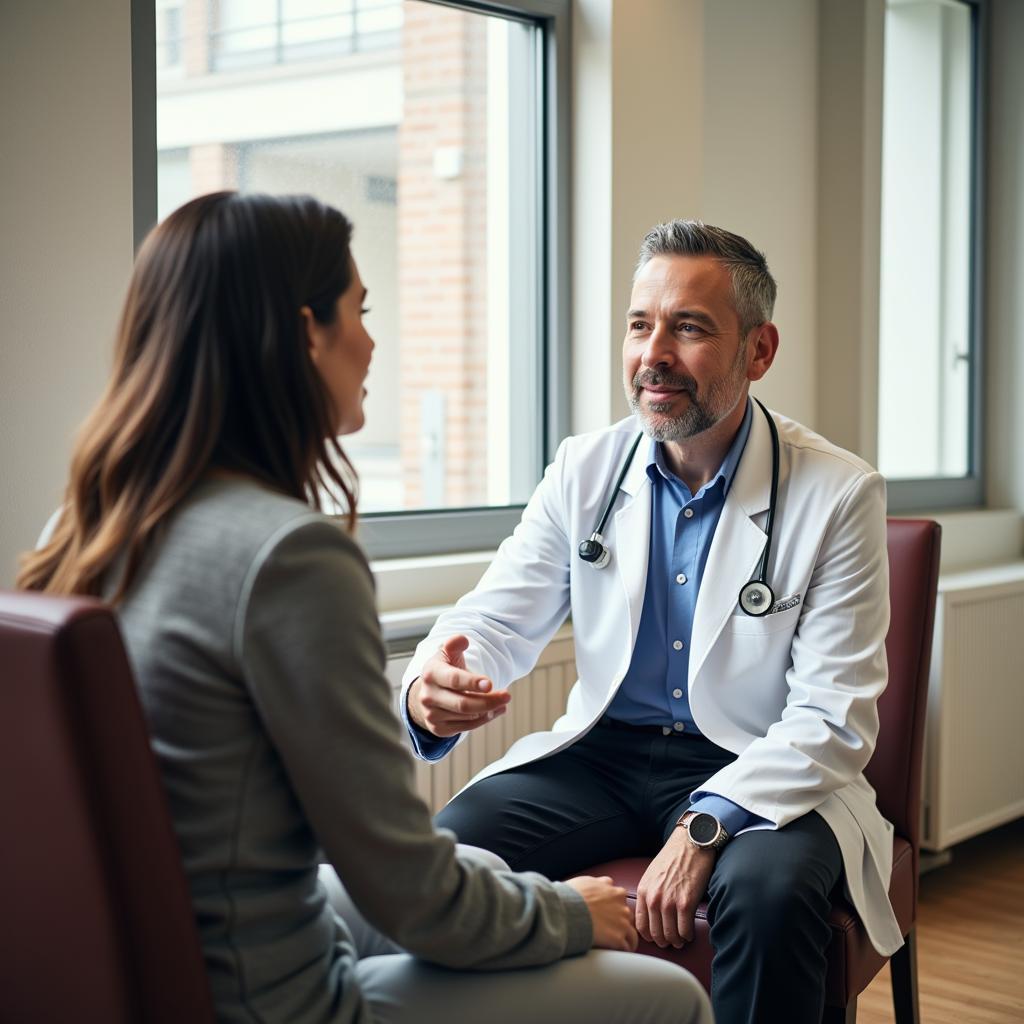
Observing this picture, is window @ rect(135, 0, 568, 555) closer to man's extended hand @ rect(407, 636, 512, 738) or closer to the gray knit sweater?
man's extended hand @ rect(407, 636, 512, 738)

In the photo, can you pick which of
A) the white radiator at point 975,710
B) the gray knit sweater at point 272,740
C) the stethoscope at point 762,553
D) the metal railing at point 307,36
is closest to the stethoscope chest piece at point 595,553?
the stethoscope at point 762,553

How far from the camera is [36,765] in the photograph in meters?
0.95

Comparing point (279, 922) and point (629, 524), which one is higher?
point (629, 524)

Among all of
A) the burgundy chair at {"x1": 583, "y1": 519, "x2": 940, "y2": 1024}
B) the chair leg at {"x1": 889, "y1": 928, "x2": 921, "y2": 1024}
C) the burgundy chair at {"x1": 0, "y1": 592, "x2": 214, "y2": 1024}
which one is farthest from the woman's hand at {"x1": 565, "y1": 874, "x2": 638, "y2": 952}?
the chair leg at {"x1": 889, "y1": 928, "x2": 921, "y2": 1024}

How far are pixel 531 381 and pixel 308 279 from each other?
6.64 ft

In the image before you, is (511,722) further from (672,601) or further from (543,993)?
(543,993)

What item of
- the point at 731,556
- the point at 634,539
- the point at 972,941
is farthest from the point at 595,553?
the point at 972,941

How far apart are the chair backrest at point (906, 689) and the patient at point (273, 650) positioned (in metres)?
0.98

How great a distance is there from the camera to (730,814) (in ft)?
5.88

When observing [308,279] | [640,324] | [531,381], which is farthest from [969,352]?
[308,279]

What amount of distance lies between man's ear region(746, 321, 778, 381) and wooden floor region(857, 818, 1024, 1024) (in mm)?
1275

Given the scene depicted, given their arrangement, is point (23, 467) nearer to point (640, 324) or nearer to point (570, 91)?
point (640, 324)

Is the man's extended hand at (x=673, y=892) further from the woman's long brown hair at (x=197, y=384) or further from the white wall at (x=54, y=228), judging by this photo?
the white wall at (x=54, y=228)

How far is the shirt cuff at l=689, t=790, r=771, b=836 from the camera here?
179cm
